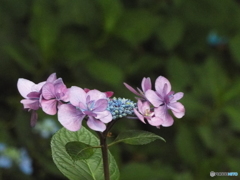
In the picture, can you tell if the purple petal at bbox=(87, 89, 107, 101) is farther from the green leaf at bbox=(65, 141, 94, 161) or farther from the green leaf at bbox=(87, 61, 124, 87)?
the green leaf at bbox=(87, 61, 124, 87)

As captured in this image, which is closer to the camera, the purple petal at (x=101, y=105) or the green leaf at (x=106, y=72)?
the purple petal at (x=101, y=105)

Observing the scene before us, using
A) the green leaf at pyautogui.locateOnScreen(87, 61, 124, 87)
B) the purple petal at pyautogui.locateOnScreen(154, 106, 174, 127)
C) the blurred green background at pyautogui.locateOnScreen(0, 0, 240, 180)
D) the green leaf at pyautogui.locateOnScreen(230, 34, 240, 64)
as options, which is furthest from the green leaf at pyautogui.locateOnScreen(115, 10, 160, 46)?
the purple petal at pyautogui.locateOnScreen(154, 106, 174, 127)

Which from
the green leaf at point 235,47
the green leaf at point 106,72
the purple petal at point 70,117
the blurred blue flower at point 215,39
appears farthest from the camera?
the blurred blue flower at point 215,39

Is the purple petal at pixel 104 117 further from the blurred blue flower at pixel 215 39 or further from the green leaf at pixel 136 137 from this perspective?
the blurred blue flower at pixel 215 39

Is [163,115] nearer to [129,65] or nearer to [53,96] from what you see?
[53,96]

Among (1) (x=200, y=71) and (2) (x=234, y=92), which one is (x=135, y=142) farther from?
(1) (x=200, y=71)

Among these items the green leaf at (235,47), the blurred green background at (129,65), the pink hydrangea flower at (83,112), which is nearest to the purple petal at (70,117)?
the pink hydrangea flower at (83,112)

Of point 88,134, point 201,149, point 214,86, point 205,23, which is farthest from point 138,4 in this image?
point 88,134
